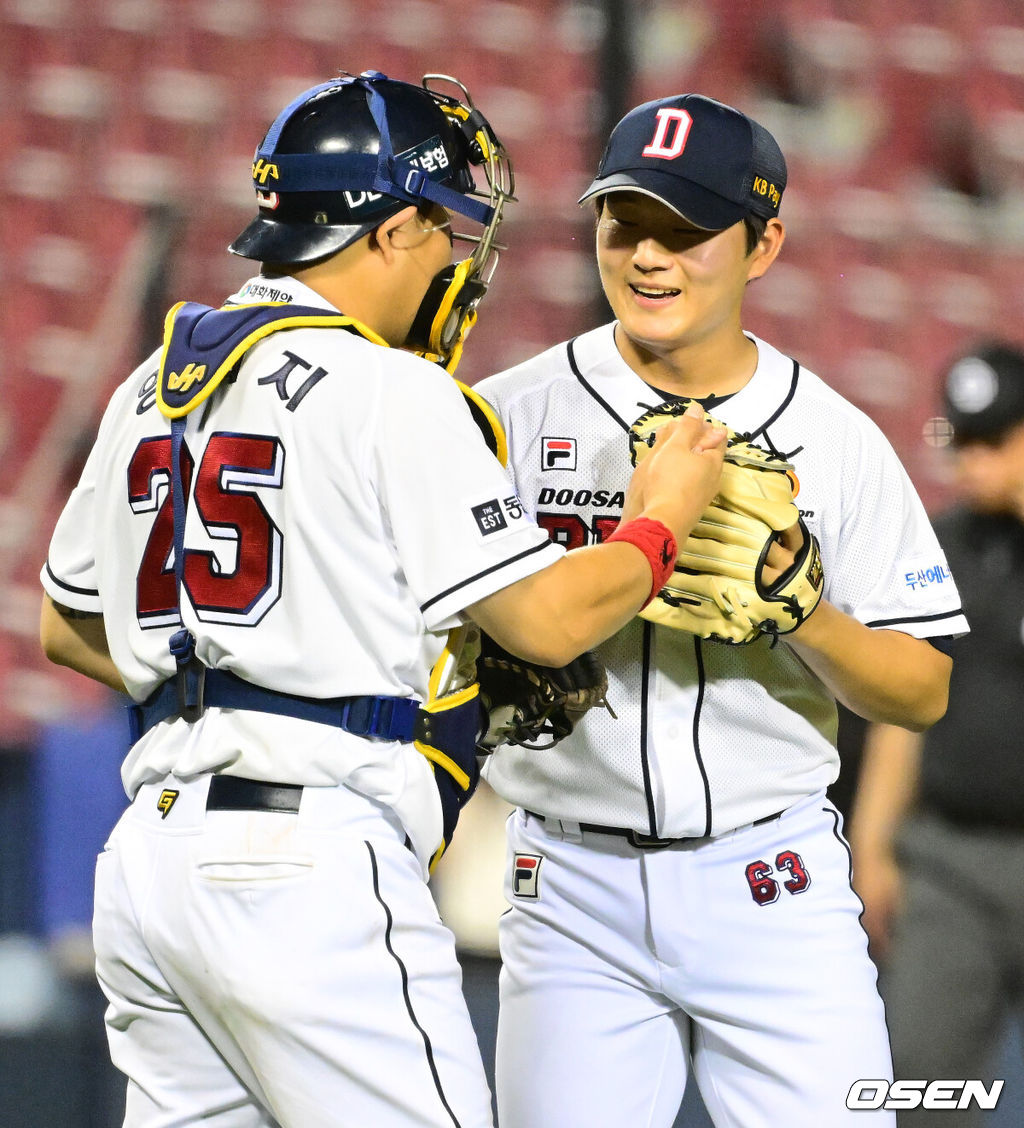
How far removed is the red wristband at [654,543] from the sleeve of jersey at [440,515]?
4.9 inches

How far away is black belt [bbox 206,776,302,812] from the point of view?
1521mm

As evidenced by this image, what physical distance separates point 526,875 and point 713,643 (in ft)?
1.34

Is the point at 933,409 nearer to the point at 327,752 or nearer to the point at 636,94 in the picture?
the point at 636,94

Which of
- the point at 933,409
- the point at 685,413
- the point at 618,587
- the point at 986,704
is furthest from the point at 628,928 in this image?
the point at 933,409

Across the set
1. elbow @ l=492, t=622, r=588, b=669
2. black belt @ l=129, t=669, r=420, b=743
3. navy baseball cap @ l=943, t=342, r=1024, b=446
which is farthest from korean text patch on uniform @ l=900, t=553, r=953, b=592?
navy baseball cap @ l=943, t=342, r=1024, b=446

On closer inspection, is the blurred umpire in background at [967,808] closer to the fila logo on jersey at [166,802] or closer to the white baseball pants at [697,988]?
the white baseball pants at [697,988]

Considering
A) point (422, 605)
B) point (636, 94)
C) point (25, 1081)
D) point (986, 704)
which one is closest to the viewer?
point (422, 605)

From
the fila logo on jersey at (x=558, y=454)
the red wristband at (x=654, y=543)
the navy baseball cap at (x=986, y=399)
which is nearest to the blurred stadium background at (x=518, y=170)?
the navy baseball cap at (x=986, y=399)

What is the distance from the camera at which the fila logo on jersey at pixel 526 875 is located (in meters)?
1.96

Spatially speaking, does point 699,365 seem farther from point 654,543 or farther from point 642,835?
point 642,835

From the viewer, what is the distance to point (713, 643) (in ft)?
6.25

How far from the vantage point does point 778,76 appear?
5.44 metres

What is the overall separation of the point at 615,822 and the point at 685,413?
0.54 meters

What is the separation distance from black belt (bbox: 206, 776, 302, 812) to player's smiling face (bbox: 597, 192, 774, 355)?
0.78 metres
